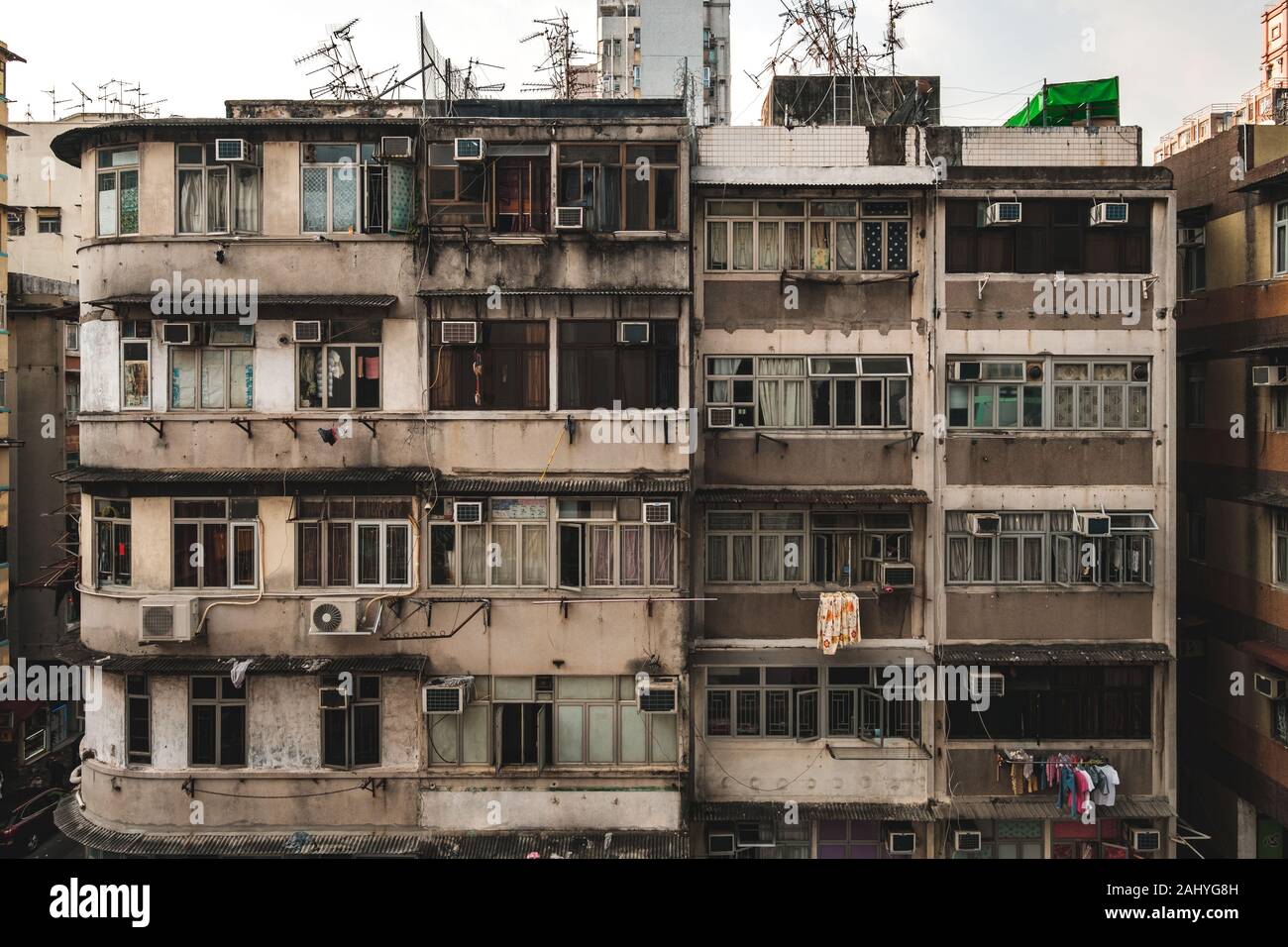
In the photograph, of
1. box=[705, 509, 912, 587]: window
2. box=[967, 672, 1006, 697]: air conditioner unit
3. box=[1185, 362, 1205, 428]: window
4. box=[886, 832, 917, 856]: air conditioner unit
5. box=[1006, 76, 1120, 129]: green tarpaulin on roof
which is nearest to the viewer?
box=[886, 832, 917, 856]: air conditioner unit

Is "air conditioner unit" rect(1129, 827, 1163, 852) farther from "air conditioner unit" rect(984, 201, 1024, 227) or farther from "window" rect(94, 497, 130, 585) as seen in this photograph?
"window" rect(94, 497, 130, 585)

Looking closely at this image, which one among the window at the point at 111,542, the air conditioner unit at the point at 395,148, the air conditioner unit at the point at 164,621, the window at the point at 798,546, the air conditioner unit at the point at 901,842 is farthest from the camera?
the window at the point at 798,546

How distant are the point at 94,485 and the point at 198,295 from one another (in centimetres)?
306

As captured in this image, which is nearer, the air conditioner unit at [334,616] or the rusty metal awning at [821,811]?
the air conditioner unit at [334,616]

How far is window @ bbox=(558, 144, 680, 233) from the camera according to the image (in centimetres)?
1122

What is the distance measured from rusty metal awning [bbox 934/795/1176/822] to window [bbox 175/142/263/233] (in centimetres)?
1329

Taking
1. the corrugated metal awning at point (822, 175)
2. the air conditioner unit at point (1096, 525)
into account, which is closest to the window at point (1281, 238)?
the air conditioner unit at point (1096, 525)

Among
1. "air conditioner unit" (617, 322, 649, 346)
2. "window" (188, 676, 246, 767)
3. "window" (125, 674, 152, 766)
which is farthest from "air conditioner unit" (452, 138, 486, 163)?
"window" (125, 674, 152, 766)

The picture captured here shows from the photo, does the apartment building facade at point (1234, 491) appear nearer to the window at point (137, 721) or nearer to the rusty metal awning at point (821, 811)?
the rusty metal awning at point (821, 811)

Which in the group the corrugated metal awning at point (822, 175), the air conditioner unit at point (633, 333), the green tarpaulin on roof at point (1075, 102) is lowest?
the air conditioner unit at point (633, 333)

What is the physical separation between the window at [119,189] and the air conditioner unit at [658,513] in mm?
8274

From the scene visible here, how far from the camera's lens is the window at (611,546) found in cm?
1128

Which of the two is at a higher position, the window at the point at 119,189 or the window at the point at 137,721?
the window at the point at 119,189

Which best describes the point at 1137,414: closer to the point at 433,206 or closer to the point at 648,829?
the point at 648,829
